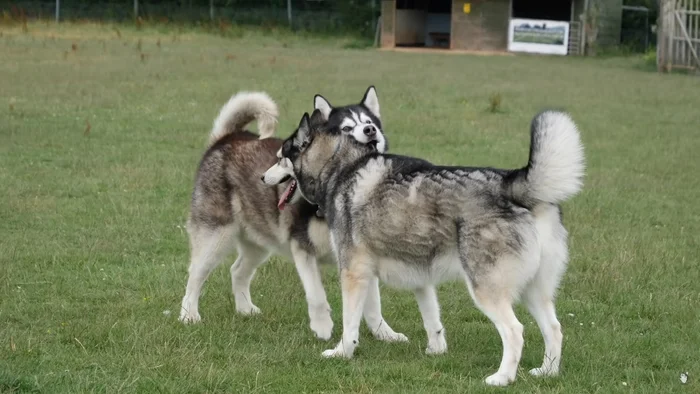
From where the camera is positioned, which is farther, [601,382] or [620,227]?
[620,227]

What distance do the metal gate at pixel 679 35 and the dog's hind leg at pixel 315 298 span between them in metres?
25.0

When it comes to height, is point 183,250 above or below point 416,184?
below

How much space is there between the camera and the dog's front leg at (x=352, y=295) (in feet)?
18.7

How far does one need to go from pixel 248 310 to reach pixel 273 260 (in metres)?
1.39

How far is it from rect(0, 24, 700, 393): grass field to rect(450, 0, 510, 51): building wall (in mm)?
18364

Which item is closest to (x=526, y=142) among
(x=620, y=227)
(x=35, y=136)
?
(x=620, y=227)

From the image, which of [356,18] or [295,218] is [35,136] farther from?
[356,18]

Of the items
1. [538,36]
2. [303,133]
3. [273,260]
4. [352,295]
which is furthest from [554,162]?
[538,36]

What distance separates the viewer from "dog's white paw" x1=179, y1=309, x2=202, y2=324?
6.57m

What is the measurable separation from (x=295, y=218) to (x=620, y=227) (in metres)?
4.25

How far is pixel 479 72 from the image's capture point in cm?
2800

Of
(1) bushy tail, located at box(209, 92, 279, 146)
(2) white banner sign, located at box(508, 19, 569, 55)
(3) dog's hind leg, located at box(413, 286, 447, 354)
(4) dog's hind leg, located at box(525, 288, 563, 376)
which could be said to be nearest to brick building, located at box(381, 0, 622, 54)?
(2) white banner sign, located at box(508, 19, 569, 55)

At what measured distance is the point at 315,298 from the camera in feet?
20.7

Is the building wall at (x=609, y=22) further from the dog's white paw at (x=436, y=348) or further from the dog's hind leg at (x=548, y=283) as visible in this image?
the dog's hind leg at (x=548, y=283)
